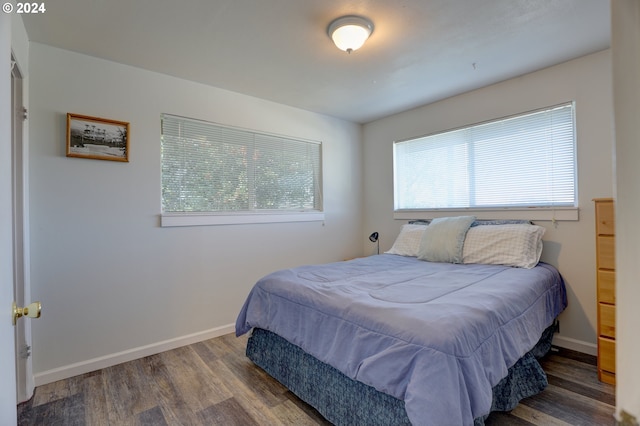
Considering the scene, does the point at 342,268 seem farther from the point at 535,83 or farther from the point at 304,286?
the point at 535,83

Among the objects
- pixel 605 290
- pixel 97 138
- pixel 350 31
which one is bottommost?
pixel 605 290

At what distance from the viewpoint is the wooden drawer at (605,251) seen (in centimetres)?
209

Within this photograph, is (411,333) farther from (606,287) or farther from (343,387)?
(606,287)

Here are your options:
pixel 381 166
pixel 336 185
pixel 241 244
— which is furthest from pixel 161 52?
pixel 381 166

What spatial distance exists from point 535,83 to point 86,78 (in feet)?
12.2

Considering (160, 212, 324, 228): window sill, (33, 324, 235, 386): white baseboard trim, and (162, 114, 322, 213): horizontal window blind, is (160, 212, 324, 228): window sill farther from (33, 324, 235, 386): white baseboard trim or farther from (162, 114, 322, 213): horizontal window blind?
(33, 324, 235, 386): white baseboard trim

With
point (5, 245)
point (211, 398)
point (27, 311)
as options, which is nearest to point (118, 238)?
point (211, 398)

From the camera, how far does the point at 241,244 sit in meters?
3.20

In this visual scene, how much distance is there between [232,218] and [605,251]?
9.85 ft

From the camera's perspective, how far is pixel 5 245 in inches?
28.6

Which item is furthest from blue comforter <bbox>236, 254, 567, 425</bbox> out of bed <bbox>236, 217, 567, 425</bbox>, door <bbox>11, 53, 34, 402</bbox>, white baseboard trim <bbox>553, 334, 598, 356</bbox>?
door <bbox>11, 53, 34, 402</bbox>

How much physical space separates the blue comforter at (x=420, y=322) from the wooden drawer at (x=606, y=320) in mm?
270

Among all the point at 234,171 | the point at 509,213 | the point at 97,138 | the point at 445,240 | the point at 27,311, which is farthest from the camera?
the point at 234,171

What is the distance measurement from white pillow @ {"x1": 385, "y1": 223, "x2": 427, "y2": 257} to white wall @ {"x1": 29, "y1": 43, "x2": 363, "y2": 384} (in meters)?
1.36
